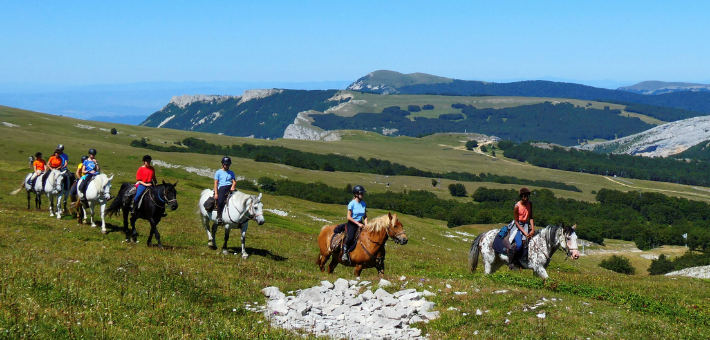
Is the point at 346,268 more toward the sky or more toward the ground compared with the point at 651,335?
more toward the ground

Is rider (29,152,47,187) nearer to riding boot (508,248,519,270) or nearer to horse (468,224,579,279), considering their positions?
horse (468,224,579,279)

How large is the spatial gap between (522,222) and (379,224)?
595cm

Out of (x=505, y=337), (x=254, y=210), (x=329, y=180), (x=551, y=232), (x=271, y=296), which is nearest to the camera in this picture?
(x=505, y=337)

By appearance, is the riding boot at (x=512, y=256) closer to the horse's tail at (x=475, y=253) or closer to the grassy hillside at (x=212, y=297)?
the grassy hillside at (x=212, y=297)

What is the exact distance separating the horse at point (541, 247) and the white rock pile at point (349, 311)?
21.8ft

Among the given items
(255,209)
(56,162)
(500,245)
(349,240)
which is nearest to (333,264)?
(349,240)

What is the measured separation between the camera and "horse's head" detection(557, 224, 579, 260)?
64.2 feet

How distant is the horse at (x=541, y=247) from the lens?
65.4 ft

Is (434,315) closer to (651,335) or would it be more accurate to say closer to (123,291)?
(651,335)

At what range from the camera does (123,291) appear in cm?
1406

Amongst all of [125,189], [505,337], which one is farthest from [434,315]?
[125,189]

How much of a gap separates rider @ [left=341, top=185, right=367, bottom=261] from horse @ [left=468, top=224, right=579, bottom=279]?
6.00 meters

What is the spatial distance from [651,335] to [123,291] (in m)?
13.5

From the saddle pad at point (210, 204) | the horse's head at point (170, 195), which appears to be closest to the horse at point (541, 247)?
the saddle pad at point (210, 204)
